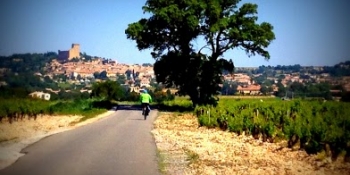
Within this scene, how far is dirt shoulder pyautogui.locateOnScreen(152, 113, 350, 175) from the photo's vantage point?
9.44 m

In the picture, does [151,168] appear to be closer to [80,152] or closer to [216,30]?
[80,152]

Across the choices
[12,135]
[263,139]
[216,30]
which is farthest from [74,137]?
[216,30]

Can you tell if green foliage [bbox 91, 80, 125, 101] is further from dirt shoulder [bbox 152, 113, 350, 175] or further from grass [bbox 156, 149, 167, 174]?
grass [bbox 156, 149, 167, 174]

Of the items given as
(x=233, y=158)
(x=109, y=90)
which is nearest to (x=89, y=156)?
(x=233, y=158)

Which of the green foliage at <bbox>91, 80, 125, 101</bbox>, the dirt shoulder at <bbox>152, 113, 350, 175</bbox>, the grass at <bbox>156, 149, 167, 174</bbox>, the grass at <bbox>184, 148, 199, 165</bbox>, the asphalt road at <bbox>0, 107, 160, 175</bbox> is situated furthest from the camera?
the green foliage at <bbox>91, 80, 125, 101</bbox>

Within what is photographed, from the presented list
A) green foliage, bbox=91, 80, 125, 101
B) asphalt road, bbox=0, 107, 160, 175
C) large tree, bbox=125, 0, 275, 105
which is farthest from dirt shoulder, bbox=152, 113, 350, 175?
green foliage, bbox=91, 80, 125, 101

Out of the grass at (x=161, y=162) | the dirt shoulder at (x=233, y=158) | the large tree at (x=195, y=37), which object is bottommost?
the dirt shoulder at (x=233, y=158)

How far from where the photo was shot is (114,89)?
76438 mm

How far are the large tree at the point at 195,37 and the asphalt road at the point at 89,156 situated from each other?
21356 millimetres

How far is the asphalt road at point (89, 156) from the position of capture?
8.76 metres

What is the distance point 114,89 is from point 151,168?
68.3 metres

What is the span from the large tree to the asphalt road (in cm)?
2136

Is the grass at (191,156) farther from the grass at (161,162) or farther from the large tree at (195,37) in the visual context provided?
the large tree at (195,37)

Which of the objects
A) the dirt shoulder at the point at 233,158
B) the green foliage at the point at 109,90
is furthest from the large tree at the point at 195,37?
the green foliage at the point at 109,90
